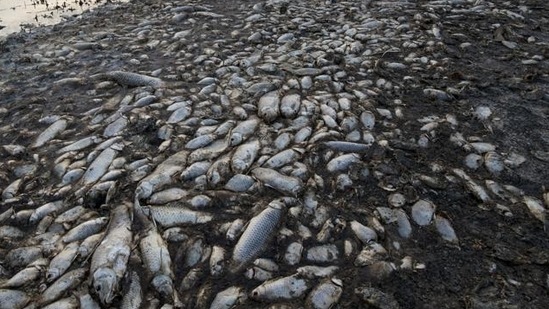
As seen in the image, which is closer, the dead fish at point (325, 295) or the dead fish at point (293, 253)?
the dead fish at point (325, 295)

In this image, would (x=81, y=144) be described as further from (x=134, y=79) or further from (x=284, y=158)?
(x=284, y=158)

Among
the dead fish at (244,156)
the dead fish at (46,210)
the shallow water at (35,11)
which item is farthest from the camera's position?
the shallow water at (35,11)

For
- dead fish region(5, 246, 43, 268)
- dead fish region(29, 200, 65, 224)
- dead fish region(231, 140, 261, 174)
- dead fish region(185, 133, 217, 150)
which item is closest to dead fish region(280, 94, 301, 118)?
dead fish region(231, 140, 261, 174)

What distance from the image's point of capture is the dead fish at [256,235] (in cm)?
339

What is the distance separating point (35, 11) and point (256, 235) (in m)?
9.56

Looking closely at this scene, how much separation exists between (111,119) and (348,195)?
9.68 feet

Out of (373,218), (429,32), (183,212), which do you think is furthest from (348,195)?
(429,32)

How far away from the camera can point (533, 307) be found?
3057 mm

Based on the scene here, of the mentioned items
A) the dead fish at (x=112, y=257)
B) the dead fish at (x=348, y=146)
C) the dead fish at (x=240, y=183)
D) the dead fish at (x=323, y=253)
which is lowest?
the dead fish at (x=323, y=253)

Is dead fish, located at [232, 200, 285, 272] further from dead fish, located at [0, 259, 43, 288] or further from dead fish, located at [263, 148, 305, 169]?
Result: dead fish, located at [0, 259, 43, 288]

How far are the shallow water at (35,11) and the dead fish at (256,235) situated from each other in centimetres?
811

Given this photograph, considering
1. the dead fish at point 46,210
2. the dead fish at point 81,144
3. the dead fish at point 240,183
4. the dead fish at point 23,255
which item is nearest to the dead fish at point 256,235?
the dead fish at point 240,183

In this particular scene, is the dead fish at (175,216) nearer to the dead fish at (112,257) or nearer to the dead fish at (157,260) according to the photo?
the dead fish at (157,260)

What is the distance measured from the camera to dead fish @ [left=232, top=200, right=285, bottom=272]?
11.1 feet
